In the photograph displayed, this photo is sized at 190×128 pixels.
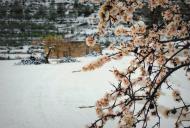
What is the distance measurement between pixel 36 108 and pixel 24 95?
48.9 inches

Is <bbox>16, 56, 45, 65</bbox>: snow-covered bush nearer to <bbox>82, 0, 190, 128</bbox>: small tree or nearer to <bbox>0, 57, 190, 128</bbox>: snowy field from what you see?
<bbox>0, 57, 190, 128</bbox>: snowy field

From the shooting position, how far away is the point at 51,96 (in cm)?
866

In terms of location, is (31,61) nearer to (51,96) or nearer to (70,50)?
(70,50)

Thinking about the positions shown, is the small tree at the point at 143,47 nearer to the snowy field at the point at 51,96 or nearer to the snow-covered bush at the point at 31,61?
the snowy field at the point at 51,96

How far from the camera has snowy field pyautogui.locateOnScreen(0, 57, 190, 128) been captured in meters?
6.80

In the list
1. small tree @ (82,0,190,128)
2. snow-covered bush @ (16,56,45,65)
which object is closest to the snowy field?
small tree @ (82,0,190,128)

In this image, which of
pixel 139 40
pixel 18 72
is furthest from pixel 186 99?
pixel 18 72

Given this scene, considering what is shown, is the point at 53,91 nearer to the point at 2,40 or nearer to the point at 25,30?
the point at 2,40

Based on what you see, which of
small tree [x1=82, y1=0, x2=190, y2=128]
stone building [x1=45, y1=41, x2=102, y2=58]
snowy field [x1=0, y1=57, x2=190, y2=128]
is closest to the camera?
small tree [x1=82, y1=0, x2=190, y2=128]

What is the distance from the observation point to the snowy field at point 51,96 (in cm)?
680

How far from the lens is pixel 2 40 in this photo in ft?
96.1

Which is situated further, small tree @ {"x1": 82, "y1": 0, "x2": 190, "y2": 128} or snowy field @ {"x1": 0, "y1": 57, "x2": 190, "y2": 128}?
snowy field @ {"x1": 0, "y1": 57, "x2": 190, "y2": 128}

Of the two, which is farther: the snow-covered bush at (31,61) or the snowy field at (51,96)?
the snow-covered bush at (31,61)

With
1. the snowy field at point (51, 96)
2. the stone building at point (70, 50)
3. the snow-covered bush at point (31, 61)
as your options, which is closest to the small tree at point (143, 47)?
the snowy field at point (51, 96)
